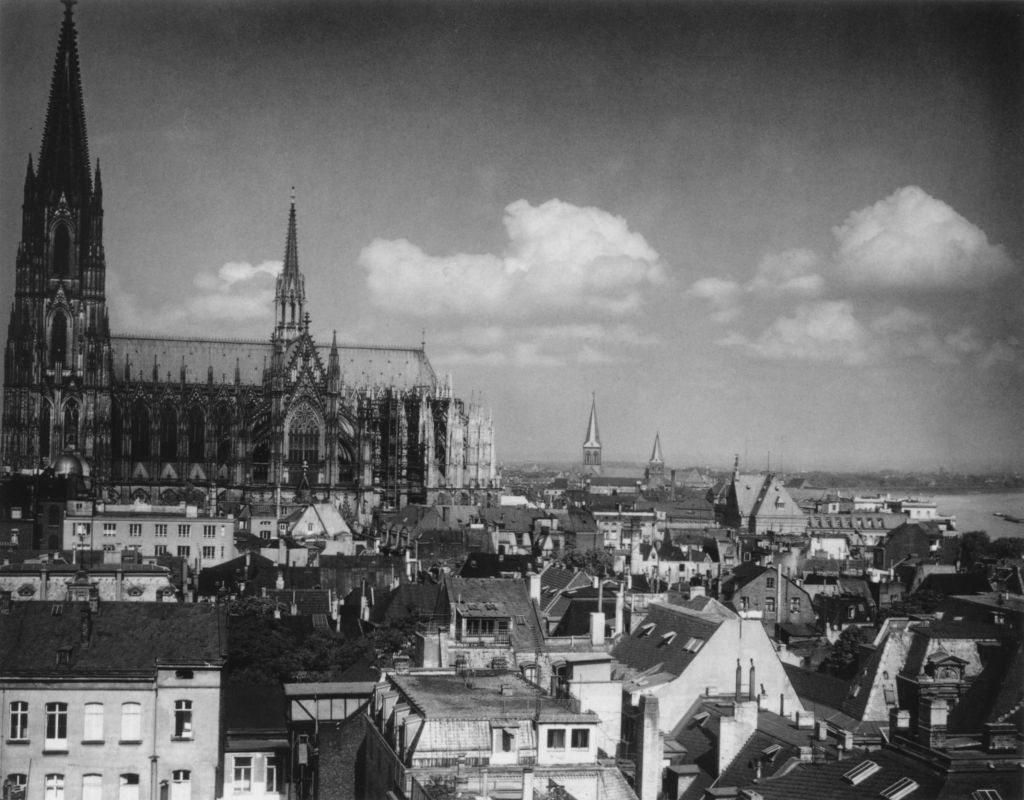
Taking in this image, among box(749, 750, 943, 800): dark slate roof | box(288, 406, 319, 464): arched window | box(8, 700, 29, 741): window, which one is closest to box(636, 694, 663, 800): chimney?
box(749, 750, 943, 800): dark slate roof

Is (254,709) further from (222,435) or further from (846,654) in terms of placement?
(222,435)

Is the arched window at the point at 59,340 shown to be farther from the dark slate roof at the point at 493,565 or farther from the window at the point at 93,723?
the window at the point at 93,723

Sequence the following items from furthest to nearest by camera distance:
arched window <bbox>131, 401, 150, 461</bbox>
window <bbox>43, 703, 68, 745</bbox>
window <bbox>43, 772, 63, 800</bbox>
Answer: arched window <bbox>131, 401, 150, 461</bbox> → window <bbox>43, 703, 68, 745</bbox> → window <bbox>43, 772, 63, 800</bbox>

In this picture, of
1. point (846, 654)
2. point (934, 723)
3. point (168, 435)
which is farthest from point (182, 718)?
point (168, 435)

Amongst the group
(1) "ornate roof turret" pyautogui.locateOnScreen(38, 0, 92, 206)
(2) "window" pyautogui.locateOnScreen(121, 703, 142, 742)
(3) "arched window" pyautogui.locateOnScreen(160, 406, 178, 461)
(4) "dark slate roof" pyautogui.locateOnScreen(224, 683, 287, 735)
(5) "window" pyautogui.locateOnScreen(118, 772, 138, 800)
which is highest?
(1) "ornate roof turret" pyautogui.locateOnScreen(38, 0, 92, 206)

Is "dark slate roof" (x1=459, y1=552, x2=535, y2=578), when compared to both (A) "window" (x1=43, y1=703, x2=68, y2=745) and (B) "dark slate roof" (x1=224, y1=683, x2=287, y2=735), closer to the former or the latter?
(B) "dark slate roof" (x1=224, y1=683, x2=287, y2=735)

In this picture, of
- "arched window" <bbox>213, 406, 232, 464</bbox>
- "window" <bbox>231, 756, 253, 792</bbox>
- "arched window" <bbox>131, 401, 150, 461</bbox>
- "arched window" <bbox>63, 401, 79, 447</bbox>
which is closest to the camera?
"window" <bbox>231, 756, 253, 792</bbox>

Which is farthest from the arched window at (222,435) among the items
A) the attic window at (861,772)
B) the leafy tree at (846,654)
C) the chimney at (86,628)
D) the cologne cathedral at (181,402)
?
the attic window at (861,772)

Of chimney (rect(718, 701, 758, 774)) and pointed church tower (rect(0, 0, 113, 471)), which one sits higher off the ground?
pointed church tower (rect(0, 0, 113, 471))
